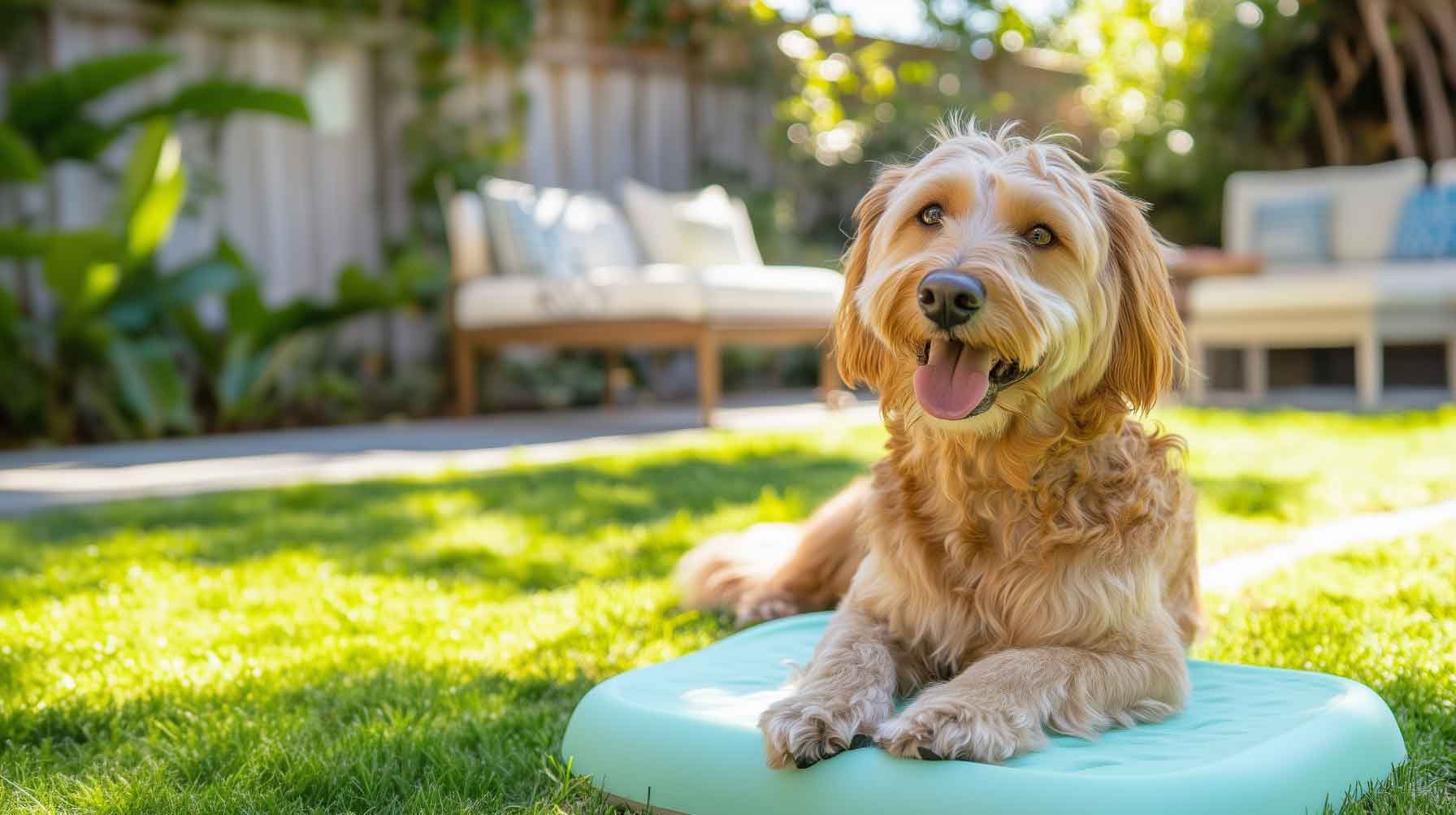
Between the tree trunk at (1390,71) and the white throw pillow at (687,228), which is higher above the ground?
the tree trunk at (1390,71)

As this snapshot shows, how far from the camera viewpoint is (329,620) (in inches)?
132

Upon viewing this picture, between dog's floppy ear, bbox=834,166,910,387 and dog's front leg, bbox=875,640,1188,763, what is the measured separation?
626 mm

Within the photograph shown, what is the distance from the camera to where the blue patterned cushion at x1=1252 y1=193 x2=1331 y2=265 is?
10938mm

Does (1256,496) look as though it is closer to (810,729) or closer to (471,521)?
(471,521)

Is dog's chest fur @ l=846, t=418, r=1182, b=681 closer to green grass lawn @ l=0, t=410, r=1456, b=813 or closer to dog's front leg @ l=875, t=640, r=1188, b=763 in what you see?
dog's front leg @ l=875, t=640, r=1188, b=763

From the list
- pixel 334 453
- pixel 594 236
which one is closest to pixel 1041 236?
pixel 334 453

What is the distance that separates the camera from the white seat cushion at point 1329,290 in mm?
9211

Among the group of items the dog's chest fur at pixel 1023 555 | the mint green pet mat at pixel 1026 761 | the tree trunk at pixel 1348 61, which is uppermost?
the tree trunk at pixel 1348 61

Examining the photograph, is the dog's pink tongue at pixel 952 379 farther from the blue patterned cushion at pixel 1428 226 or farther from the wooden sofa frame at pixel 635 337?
the blue patterned cushion at pixel 1428 226

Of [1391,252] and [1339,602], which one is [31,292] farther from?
[1391,252]

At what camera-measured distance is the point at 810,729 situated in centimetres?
194

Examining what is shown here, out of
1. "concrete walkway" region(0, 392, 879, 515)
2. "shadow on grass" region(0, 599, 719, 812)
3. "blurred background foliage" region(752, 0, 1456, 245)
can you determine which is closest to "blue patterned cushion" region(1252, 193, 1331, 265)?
"blurred background foliage" region(752, 0, 1456, 245)

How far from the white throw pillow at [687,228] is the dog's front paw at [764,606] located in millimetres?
6433

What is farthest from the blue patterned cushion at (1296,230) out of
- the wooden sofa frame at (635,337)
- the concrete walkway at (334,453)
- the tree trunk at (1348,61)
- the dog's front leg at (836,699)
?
the dog's front leg at (836,699)
